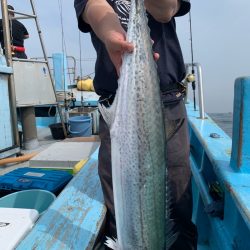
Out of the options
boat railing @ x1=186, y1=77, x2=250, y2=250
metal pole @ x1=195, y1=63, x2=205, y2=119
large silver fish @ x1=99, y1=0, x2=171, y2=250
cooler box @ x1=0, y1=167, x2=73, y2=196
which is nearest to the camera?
large silver fish @ x1=99, y1=0, x2=171, y2=250

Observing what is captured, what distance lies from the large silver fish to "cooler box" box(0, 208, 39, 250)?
80cm

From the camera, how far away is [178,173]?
73.2 inches

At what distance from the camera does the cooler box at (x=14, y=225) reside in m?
1.79

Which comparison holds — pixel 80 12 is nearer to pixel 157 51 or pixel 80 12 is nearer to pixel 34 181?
pixel 157 51

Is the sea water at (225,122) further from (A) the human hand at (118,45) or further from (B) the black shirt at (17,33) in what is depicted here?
(A) the human hand at (118,45)

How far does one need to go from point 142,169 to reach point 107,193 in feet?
2.72

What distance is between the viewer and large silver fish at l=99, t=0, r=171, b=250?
1205 millimetres

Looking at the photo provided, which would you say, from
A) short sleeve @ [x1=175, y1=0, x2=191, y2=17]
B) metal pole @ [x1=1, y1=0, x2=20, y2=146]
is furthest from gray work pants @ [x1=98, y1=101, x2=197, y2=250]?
metal pole @ [x1=1, y1=0, x2=20, y2=146]

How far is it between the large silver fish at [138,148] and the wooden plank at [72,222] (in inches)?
21.3

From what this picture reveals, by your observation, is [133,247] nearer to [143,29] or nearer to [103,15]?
[143,29]

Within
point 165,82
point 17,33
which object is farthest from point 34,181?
point 17,33

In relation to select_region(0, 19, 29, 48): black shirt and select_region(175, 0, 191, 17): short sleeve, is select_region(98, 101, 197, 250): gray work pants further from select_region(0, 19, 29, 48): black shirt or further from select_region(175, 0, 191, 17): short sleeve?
select_region(0, 19, 29, 48): black shirt

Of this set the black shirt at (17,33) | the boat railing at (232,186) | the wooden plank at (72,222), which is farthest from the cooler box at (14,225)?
the black shirt at (17,33)

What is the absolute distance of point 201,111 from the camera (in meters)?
3.65
